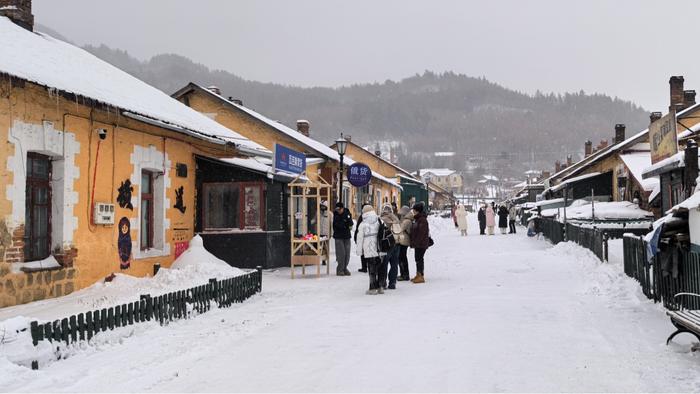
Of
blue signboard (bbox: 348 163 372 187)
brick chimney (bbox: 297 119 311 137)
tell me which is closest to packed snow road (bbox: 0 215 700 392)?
blue signboard (bbox: 348 163 372 187)

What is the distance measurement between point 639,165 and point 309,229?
53.5 ft

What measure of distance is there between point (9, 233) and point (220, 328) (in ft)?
13.1

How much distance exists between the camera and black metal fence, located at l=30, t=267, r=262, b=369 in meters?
6.44

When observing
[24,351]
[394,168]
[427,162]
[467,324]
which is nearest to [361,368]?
[467,324]

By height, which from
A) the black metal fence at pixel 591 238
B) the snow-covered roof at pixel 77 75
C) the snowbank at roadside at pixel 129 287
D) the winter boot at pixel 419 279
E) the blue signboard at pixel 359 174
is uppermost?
the snow-covered roof at pixel 77 75

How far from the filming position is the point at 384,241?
11.4 metres

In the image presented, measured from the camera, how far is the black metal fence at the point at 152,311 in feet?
21.1

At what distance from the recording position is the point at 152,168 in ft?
44.3

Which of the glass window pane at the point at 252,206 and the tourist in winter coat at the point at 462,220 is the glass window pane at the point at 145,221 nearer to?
the glass window pane at the point at 252,206

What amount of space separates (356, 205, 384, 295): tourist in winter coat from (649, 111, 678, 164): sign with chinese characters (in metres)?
5.83

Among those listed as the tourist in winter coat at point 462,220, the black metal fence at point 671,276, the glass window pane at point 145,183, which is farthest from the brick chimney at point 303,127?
the black metal fence at point 671,276

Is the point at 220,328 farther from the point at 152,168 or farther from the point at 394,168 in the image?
the point at 394,168

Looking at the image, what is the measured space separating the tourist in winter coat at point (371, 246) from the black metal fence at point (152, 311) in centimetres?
214

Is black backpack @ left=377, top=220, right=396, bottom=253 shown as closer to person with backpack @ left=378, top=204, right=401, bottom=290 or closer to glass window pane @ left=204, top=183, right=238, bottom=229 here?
person with backpack @ left=378, top=204, right=401, bottom=290
